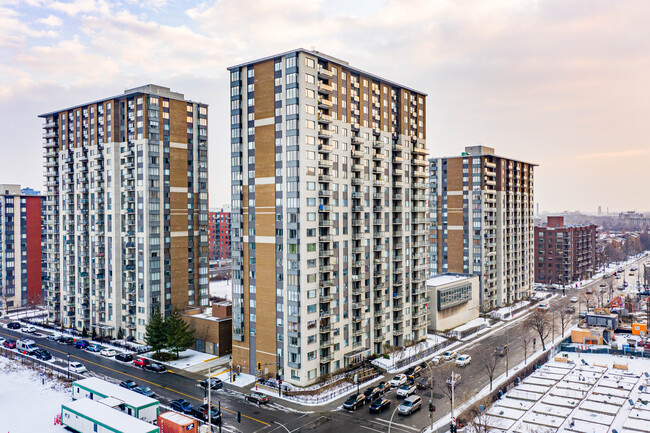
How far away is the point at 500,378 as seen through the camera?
71250mm

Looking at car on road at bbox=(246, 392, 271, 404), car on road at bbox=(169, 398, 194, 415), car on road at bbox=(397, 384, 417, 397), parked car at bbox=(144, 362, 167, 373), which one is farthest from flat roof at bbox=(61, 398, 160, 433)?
car on road at bbox=(397, 384, 417, 397)

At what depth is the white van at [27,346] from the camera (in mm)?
86869

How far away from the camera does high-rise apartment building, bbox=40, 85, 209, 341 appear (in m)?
91.7

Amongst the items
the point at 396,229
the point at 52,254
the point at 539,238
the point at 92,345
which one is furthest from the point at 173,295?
the point at 539,238

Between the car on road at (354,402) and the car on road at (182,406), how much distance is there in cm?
1995

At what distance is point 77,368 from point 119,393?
23095 mm

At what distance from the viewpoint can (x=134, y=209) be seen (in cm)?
9281

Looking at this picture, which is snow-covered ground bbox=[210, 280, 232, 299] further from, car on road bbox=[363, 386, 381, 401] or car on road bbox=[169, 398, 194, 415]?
car on road bbox=[363, 386, 381, 401]

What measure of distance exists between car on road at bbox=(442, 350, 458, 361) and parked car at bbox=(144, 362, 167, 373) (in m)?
47.8

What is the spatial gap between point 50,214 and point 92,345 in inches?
1630

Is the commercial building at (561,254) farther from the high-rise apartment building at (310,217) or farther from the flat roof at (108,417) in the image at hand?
the flat roof at (108,417)

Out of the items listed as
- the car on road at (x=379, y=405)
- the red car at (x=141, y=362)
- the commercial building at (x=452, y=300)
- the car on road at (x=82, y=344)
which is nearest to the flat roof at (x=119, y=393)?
the red car at (x=141, y=362)

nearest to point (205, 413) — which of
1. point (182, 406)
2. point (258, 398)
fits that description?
point (182, 406)

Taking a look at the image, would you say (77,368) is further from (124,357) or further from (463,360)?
(463,360)
